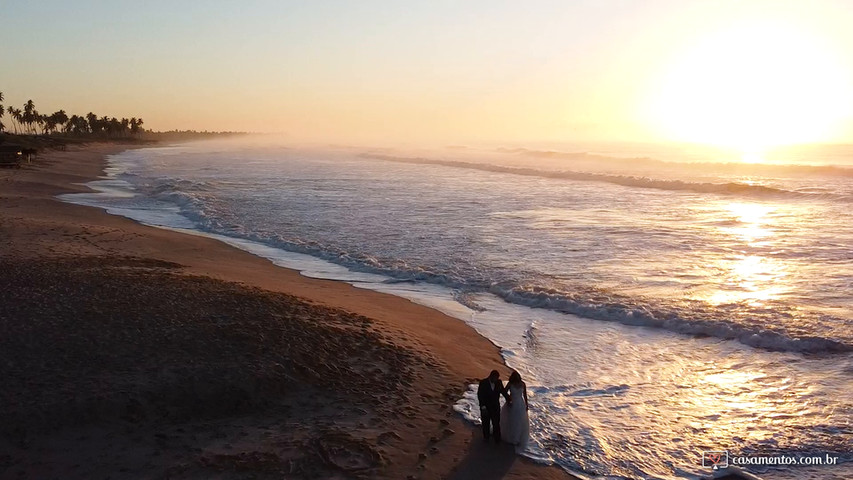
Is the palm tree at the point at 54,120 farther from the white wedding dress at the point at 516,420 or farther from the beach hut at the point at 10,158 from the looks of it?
the white wedding dress at the point at 516,420

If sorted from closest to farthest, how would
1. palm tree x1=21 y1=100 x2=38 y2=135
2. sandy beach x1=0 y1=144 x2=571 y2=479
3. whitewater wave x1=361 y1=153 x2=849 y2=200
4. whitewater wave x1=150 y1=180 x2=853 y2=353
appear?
sandy beach x1=0 y1=144 x2=571 y2=479 → whitewater wave x1=150 y1=180 x2=853 y2=353 → whitewater wave x1=361 y1=153 x2=849 y2=200 → palm tree x1=21 y1=100 x2=38 y2=135

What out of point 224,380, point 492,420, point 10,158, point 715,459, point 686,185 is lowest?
point 715,459

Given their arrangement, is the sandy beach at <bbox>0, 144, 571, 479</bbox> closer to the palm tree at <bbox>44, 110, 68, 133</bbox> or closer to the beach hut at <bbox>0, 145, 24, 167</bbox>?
the beach hut at <bbox>0, 145, 24, 167</bbox>

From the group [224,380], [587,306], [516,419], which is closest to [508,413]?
[516,419]

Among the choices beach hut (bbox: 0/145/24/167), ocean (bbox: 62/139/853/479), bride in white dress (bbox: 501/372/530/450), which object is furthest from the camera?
beach hut (bbox: 0/145/24/167)

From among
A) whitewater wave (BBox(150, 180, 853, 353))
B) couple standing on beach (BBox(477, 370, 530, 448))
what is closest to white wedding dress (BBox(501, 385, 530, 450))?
couple standing on beach (BBox(477, 370, 530, 448))

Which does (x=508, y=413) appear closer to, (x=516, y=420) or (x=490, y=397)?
(x=516, y=420)
